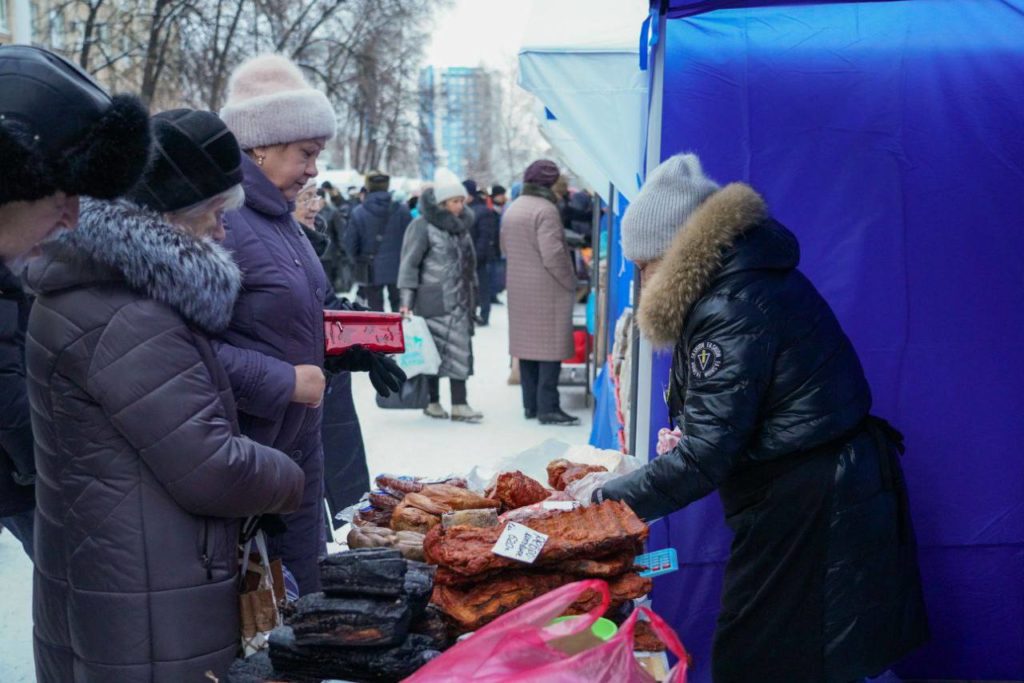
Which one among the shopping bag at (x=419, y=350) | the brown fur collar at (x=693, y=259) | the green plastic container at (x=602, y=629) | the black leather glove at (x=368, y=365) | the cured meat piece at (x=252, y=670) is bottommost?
the shopping bag at (x=419, y=350)

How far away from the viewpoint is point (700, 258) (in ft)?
8.70

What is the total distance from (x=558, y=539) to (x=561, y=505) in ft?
1.15

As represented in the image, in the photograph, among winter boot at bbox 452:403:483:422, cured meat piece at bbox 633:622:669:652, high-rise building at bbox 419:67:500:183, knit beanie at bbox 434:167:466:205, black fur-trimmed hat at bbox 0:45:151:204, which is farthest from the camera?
high-rise building at bbox 419:67:500:183

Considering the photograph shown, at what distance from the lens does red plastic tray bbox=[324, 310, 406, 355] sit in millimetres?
3193

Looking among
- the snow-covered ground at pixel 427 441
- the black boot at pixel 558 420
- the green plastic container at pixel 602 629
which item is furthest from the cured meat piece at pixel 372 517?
the black boot at pixel 558 420

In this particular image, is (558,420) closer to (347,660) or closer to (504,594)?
(504,594)

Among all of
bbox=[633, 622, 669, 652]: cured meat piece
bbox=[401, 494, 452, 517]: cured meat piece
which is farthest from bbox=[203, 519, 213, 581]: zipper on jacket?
bbox=[633, 622, 669, 652]: cured meat piece

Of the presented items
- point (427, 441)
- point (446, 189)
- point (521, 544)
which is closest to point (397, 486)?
point (521, 544)

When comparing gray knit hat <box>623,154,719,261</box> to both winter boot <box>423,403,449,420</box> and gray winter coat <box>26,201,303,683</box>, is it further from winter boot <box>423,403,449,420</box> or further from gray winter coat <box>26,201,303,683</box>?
winter boot <box>423,403,449,420</box>

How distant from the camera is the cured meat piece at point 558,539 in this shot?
Result: 89.1 inches

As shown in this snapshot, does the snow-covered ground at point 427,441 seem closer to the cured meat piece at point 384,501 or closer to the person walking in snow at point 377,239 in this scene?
the cured meat piece at point 384,501

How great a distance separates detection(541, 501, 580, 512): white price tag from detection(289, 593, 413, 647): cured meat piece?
0.67 meters

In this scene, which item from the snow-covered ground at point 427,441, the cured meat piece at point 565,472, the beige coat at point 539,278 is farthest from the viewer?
the beige coat at point 539,278

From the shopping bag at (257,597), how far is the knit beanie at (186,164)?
29.8 inches
